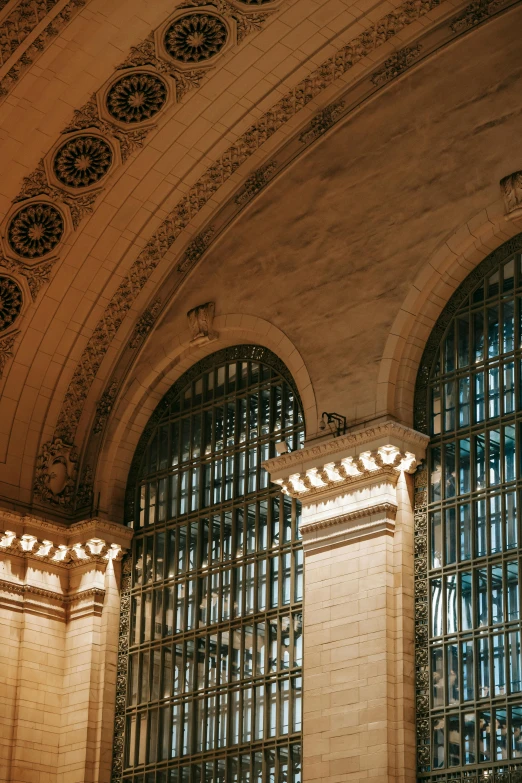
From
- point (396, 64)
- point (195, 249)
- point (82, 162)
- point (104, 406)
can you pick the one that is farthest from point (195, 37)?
point (104, 406)

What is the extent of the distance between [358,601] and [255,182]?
323 inches

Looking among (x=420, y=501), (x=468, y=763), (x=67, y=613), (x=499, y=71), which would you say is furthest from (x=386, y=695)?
(x=499, y=71)

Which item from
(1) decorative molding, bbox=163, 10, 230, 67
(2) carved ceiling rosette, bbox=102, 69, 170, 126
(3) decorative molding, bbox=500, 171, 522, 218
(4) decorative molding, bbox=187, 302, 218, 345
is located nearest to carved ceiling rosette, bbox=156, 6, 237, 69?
(1) decorative molding, bbox=163, 10, 230, 67

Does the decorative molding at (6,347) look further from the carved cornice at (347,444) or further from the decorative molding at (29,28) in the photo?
the carved cornice at (347,444)

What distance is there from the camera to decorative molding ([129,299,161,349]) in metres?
25.7

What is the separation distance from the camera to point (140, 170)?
81.4 feet

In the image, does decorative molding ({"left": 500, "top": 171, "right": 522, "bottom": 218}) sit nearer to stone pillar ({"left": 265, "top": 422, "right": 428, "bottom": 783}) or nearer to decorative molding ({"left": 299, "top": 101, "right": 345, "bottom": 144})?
stone pillar ({"left": 265, "top": 422, "right": 428, "bottom": 783})

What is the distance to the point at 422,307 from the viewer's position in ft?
69.8

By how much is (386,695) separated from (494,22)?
10.2m

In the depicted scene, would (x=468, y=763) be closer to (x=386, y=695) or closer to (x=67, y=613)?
(x=386, y=695)

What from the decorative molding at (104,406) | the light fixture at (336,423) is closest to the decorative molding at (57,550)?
the decorative molding at (104,406)

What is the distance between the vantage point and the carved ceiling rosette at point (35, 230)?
2472cm

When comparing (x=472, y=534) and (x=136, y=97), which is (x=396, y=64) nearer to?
(x=136, y=97)

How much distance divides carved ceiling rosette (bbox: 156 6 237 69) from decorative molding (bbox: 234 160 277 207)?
2.15m
